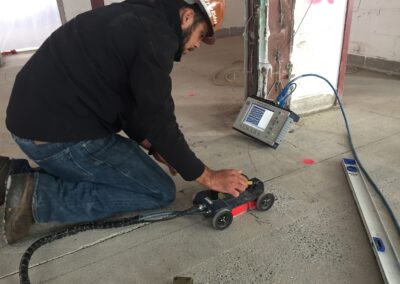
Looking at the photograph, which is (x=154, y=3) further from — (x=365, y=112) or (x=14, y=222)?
(x=365, y=112)

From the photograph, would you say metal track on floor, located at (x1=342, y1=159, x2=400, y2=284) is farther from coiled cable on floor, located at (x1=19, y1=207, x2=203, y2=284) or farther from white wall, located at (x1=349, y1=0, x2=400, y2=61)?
white wall, located at (x1=349, y1=0, x2=400, y2=61)

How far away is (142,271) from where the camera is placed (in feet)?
3.99

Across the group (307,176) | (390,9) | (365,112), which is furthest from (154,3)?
(390,9)

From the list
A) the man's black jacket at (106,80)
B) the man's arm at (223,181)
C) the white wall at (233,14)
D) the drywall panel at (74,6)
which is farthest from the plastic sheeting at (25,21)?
the man's arm at (223,181)

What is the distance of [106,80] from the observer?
47.7 inches

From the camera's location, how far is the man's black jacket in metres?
1.12

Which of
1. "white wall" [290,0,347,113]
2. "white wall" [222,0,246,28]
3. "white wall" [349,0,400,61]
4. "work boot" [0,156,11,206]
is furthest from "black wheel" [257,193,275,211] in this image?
"white wall" [222,0,246,28]

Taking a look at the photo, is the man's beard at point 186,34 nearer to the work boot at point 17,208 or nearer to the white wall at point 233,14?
the work boot at point 17,208

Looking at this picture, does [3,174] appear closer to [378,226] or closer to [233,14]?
[378,226]

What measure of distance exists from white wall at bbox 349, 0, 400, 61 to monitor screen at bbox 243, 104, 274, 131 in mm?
2237

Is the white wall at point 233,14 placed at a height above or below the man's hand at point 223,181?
below

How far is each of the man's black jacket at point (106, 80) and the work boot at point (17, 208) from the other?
185 mm

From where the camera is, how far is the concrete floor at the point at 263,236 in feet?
3.93

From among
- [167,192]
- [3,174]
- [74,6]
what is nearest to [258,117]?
[167,192]
